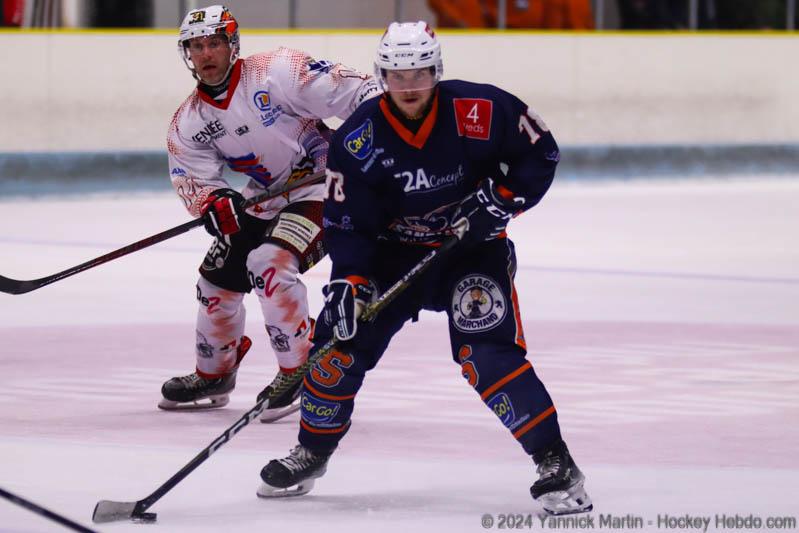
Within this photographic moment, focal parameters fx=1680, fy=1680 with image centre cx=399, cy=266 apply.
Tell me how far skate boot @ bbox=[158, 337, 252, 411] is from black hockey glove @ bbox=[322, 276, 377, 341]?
1285 millimetres

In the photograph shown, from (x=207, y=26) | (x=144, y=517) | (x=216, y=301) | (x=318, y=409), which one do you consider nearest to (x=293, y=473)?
(x=318, y=409)

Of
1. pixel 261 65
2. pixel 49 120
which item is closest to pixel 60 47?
pixel 49 120

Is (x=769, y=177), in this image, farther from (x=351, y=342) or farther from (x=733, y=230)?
(x=351, y=342)

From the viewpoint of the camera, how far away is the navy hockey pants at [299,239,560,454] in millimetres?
3615

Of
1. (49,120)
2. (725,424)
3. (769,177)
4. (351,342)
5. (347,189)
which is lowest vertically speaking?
(769,177)

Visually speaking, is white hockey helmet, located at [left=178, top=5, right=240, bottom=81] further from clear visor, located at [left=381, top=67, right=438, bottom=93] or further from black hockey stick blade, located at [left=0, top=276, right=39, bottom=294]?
clear visor, located at [left=381, top=67, right=438, bottom=93]

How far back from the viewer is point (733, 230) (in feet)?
30.5

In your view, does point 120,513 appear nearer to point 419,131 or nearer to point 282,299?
point 419,131

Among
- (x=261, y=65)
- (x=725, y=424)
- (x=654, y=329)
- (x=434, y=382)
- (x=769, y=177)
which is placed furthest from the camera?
(x=769, y=177)

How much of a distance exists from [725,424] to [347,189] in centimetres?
Answer: 141

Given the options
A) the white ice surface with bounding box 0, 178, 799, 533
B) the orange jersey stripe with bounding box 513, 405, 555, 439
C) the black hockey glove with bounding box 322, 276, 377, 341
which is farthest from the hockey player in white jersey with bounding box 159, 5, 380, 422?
the orange jersey stripe with bounding box 513, 405, 555, 439

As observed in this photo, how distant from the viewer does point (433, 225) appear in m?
3.79

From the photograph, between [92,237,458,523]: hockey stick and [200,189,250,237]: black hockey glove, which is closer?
[92,237,458,523]: hockey stick

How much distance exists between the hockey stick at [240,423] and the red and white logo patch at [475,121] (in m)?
0.24
